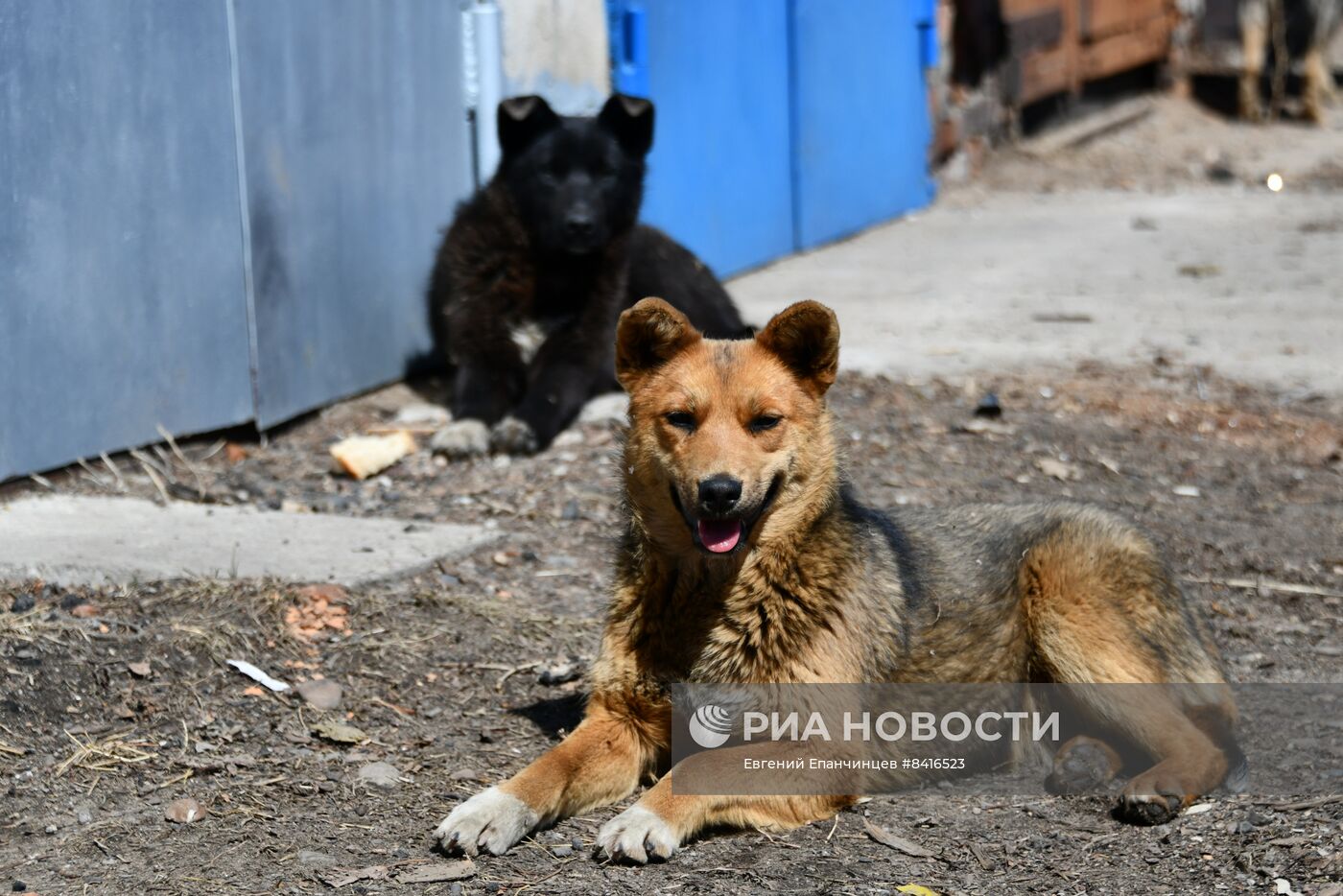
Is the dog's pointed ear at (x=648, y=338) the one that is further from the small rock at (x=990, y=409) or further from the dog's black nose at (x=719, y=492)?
the small rock at (x=990, y=409)

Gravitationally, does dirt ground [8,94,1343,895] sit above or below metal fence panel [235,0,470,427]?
below

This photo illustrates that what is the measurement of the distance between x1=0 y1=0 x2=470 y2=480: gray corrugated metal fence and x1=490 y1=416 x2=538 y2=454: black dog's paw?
1.03 m

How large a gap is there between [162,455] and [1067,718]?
13.7ft

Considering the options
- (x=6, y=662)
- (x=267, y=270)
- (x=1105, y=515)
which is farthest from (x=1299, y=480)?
(x=6, y=662)

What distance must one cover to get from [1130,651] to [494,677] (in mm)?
1969

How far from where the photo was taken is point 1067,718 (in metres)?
4.55

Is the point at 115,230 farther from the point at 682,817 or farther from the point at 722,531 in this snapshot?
the point at 682,817

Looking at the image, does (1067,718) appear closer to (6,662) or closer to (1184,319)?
(6,662)

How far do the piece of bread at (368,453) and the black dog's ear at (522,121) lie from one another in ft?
5.72

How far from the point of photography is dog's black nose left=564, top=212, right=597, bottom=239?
8102 millimetres

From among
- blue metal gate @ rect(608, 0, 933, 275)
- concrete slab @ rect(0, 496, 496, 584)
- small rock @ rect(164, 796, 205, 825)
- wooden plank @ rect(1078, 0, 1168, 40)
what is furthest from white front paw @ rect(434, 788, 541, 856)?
wooden plank @ rect(1078, 0, 1168, 40)

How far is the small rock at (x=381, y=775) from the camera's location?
171 inches

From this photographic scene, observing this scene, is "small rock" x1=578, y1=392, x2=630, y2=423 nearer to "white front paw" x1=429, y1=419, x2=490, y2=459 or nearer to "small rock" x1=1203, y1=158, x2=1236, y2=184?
"white front paw" x1=429, y1=419, x2=490, y2=459

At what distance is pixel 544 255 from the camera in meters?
8.31
